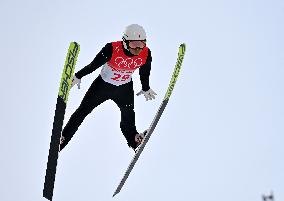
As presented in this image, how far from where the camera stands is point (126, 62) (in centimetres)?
955

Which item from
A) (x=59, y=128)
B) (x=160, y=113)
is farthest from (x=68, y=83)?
(x=160, y=113)

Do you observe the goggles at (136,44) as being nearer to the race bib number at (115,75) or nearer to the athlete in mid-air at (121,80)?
the athlete in mid-air at (121,80)

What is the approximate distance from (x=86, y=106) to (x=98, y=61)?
108 centimetres

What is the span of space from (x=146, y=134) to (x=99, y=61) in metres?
1.84

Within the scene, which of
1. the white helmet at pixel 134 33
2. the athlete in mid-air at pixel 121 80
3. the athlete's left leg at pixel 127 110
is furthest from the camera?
the athlete's left leg at pixel 127 110

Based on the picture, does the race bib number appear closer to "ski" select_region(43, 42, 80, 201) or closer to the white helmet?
the white helmet

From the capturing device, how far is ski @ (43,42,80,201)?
8406 millimetres

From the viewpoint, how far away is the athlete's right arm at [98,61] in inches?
371

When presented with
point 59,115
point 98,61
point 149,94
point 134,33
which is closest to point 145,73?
point 149,94

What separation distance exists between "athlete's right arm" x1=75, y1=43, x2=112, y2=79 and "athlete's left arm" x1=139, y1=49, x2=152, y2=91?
0.83 m

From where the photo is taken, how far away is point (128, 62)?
9.55 metres

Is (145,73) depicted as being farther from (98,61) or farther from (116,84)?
(98,61)

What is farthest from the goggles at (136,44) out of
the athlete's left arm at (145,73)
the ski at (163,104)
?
the ski at (163,104)

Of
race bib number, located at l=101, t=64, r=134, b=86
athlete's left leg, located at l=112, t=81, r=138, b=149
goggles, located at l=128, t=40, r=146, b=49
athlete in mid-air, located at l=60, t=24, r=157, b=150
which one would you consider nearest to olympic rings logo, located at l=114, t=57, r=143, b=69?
athlete in mid-air, located at l=60, t=24, r=157, b=150
